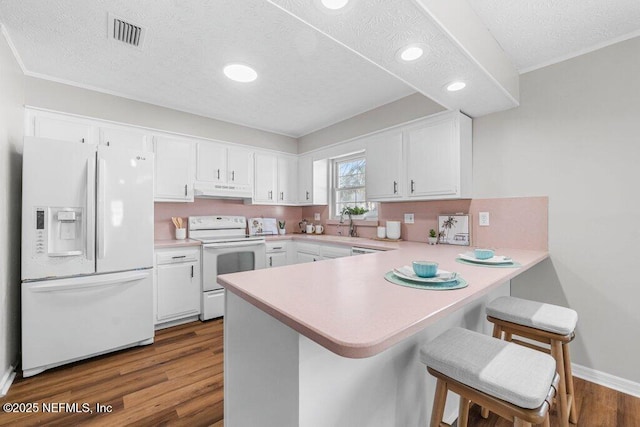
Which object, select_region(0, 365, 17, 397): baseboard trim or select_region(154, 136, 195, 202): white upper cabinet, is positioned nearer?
select_region(0, 365, 17, 397): baseboard trim

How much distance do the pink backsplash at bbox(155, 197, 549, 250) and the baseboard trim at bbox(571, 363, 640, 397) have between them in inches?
35.2

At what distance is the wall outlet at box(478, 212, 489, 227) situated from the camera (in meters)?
2.49

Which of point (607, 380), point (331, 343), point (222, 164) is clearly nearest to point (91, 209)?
point (222, 164)

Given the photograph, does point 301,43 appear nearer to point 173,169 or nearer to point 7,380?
point 173,169

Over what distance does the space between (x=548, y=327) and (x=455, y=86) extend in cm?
160

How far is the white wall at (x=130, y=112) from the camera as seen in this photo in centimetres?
249

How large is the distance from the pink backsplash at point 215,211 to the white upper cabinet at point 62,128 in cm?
96

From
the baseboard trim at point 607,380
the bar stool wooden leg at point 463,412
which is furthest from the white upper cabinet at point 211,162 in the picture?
the baseboard trim at point 607,380

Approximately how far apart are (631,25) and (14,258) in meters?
4.54

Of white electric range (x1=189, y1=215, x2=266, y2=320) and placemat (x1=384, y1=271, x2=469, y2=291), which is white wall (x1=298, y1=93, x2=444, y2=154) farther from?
placemat (x1=384, y1=271, x2=469, y2=291)

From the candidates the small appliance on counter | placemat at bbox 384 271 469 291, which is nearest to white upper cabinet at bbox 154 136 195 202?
the small appliance on counter

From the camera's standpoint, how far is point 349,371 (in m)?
0.96

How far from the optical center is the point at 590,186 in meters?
1.96

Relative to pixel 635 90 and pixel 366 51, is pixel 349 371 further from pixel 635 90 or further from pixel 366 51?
pixel 635 90
